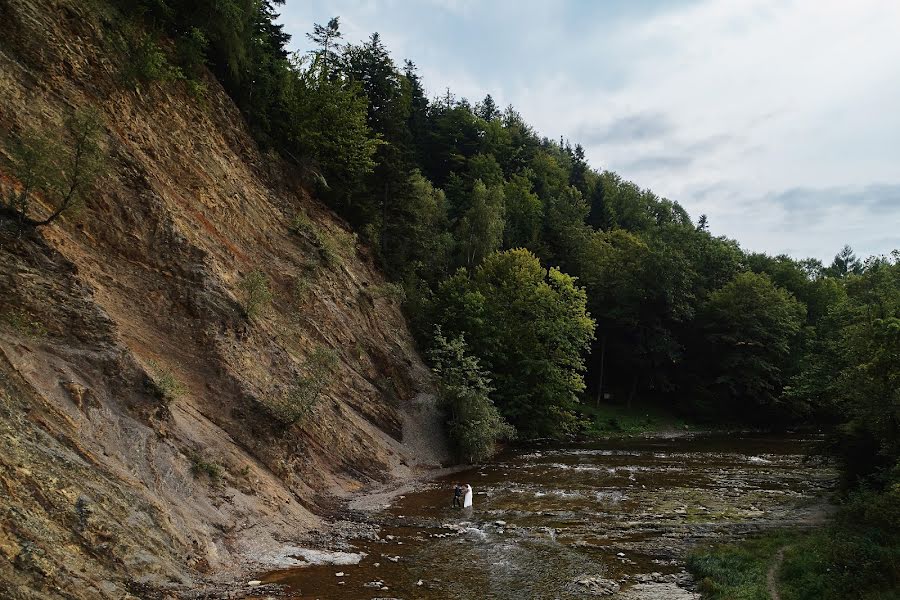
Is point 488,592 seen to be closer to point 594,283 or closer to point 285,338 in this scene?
point 285,338

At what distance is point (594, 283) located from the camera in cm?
5772

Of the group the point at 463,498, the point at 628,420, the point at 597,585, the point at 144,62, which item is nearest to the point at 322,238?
the point at 144,62

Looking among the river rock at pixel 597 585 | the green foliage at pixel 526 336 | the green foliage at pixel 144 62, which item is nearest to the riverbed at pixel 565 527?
the river rock at pixel 597 585

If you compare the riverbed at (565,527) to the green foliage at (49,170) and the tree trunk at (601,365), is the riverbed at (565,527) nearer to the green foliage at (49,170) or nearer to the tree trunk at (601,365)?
the green foliage at (49,170)

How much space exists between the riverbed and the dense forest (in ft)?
11.8

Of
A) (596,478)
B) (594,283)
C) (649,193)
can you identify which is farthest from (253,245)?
(649,193)

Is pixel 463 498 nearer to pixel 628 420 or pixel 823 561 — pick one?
pixel 823 561

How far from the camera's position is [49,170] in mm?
13297

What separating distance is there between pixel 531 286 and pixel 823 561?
27515 millimetres

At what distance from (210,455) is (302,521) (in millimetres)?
3442

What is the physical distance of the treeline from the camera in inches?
990

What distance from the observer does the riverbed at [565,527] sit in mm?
12742

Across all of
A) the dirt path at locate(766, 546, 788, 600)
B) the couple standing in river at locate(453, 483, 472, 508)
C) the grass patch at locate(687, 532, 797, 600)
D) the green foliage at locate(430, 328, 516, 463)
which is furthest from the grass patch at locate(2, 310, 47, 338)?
the green foliage at locate(430, 328, 516, 463)

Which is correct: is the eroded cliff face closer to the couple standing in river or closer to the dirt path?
the couple standing in river
